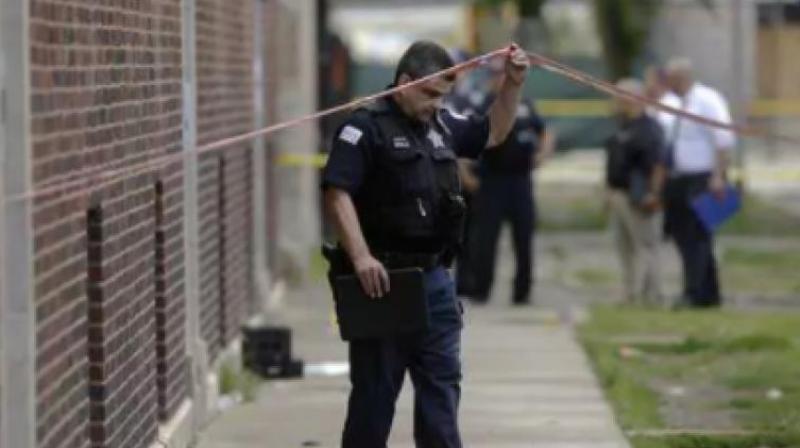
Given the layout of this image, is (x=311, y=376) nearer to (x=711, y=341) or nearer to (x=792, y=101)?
(x=711, y=341)

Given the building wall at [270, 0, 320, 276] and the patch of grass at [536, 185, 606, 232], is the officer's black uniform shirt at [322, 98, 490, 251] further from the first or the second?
the patch of grass at [536, 185, 606, 232]

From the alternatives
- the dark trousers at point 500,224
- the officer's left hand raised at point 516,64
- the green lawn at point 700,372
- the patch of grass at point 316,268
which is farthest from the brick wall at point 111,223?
the patch of grass at point 316,268

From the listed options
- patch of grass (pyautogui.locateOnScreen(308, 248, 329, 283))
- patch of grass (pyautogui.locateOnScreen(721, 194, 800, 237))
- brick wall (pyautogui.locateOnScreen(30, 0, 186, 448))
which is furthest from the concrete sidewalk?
patch of grass (pyautogui.locateOnScreen(721, 194, 800, 237))

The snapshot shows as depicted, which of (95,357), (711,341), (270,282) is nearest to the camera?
(95,357)

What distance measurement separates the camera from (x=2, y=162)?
6477mm

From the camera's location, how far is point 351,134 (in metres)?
8.45

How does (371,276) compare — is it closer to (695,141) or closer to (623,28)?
(695,141)

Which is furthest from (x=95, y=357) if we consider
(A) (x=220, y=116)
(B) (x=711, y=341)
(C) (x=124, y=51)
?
(B) (x=711, y=341)

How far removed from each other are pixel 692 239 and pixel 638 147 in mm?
811

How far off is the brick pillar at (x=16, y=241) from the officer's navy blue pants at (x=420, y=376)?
206cm

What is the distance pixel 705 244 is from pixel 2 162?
11597 millimetres

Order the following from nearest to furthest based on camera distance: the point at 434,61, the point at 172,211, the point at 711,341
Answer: the point at 434,61 < the point at 172,211 < the point at 711,341

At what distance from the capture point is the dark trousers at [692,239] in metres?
17.5

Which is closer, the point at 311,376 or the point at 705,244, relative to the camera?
the point at 311,376
